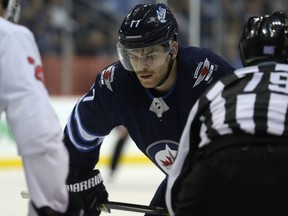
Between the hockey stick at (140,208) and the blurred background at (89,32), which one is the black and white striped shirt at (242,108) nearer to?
the hockey stick at (140,208)

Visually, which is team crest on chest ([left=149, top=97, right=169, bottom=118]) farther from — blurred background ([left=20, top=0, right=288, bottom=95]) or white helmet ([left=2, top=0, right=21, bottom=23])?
blurred background ([left=20, top=0, right=288, bottom=95])

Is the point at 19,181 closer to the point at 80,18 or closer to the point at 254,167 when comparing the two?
the point at 80,18

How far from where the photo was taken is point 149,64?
9.12 feet

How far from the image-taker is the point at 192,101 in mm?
2799

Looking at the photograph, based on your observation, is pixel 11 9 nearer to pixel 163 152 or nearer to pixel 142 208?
pixel 142 208

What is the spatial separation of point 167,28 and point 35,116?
43.0 inches

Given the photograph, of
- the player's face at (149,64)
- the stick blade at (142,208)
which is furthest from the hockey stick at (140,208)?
the player's face at (149,64)

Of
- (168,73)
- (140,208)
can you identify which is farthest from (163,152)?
(140,208)

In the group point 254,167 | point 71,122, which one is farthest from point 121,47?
point 254,167

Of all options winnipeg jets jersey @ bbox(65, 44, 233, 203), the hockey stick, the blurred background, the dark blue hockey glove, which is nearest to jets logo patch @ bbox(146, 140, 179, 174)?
winnipeg jets jersey @ bbox(65, 44, 233, 203)

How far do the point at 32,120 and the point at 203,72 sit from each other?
3.68 ft

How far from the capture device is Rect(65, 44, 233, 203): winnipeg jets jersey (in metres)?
2.82

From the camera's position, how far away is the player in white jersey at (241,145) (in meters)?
1.92

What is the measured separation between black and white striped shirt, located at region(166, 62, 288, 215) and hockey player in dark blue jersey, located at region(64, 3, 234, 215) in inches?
28.9
